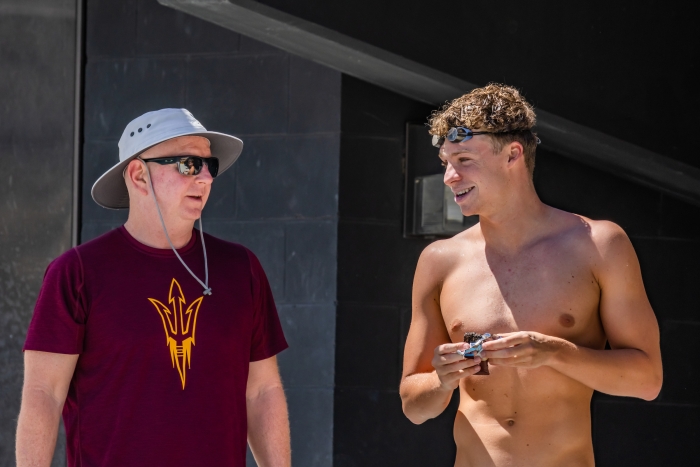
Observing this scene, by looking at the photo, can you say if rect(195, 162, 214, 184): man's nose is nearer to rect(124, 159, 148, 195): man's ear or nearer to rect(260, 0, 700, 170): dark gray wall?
rect(124, 159, 148, 195): man's ear

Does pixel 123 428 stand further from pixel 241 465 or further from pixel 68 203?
pixel 68 203

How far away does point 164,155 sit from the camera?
340 centimetres

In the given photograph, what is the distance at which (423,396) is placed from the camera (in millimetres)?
3385

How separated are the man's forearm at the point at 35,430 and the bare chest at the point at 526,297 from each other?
1269 mm

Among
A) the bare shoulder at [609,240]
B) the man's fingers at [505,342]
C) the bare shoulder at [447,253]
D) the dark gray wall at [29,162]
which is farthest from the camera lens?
the dark gray wall at [29,162]

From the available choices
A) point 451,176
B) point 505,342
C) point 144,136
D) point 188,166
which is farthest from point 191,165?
point 505,342

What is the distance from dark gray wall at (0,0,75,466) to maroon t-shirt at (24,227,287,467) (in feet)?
8.70

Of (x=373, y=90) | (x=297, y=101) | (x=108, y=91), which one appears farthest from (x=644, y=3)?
(x=108, y=91)

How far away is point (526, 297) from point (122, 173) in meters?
1.37

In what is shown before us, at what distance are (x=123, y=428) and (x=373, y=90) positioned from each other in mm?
2739

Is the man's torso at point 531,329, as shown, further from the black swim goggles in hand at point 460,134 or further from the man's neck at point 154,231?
the man's neck at point 154,231

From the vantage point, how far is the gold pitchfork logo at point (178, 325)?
325 centimetres

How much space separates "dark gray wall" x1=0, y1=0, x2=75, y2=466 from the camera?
5.86 m

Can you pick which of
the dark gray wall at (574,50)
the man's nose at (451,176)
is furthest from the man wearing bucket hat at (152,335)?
the dark gray wall at (574,50)
